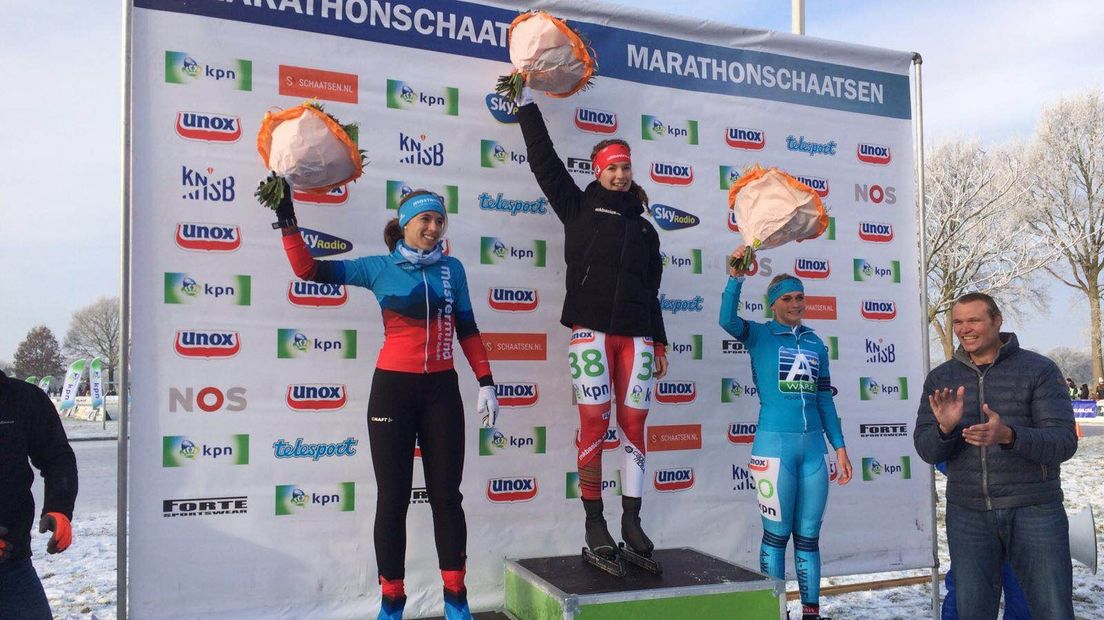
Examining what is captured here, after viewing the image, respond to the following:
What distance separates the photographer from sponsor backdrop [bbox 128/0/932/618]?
11.6ft

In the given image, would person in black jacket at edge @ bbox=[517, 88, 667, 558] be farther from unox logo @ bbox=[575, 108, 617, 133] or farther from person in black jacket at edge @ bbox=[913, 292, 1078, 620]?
person in black jacket at edge @ bbox=[913, 292, 1078, 620]

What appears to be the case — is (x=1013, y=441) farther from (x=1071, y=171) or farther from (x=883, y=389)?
(x=1071, y=171)

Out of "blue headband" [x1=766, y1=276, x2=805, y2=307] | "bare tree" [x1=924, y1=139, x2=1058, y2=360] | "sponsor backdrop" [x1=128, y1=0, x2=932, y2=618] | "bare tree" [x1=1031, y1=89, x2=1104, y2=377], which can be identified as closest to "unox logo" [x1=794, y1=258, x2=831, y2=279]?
"sponsor backdrop" [x1=128, y1=0, x2=932, y2=618]

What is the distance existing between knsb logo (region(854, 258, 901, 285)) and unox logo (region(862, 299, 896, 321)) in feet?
0.47

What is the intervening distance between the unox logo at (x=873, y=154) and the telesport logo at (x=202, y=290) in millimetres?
3659

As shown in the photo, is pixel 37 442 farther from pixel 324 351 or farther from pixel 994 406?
pixel 994 406

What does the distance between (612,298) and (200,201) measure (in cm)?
186

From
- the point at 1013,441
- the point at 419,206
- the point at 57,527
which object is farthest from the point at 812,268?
the point at 57,527

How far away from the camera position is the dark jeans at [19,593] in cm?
223

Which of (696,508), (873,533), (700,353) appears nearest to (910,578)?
(873,533)

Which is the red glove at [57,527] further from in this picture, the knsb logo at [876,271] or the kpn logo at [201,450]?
the knsb logo at [876,271]

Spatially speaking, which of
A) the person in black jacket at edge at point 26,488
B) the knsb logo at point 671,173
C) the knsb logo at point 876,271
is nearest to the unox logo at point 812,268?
the knsb logo at point 876,271

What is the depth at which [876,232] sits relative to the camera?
505 cm

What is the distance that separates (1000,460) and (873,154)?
8.44 ft
